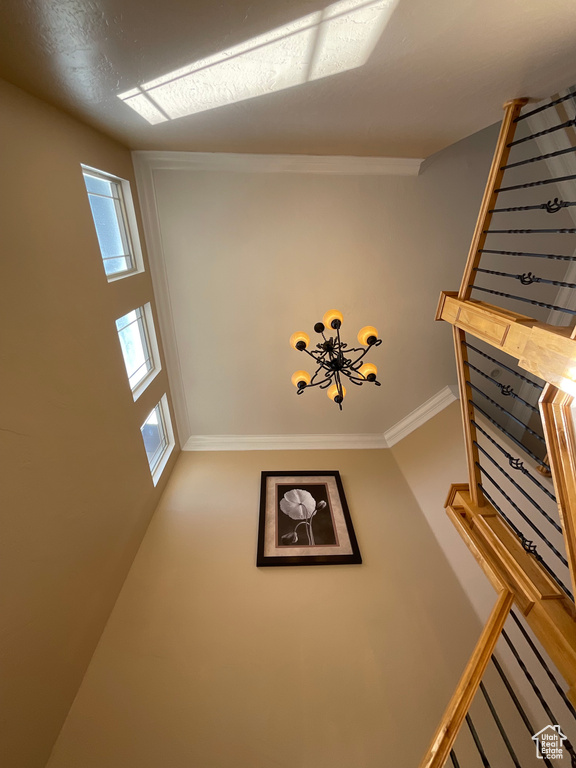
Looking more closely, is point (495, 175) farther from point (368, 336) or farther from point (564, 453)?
point (564, 453)

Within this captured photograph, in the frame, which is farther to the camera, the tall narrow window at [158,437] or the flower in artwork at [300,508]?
the tall narrow window at [158,437]

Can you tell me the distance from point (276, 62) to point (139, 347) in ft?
8.87

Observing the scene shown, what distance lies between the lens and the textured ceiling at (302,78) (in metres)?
1.32

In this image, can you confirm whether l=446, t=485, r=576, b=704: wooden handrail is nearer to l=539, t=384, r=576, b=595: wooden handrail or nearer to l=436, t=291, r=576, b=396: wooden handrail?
l=539, t=384, r=576, b=595: wooden handrail

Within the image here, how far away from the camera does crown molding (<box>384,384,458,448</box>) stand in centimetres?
436

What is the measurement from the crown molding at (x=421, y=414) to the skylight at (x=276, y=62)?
356 cm

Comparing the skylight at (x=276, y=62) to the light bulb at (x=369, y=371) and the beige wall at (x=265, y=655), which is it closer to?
the light bulb at (x=369, y=371)

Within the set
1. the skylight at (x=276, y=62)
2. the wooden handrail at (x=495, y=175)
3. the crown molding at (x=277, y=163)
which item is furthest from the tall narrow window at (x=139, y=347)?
the wooden handrail at (x=495, y=175)

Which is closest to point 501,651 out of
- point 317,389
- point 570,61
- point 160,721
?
point 160,721

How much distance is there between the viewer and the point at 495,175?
199cm

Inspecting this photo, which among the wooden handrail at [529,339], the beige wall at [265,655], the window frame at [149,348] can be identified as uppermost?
the wooden handrail at [529,339]

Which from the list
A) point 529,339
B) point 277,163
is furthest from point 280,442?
point 529,339

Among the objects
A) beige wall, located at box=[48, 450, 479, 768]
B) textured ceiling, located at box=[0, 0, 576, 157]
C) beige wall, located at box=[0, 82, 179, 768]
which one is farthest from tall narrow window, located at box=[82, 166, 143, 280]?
beige wall, located at box=[48, 450, 479, 768]

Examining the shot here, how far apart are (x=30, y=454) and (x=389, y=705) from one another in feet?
9.19
